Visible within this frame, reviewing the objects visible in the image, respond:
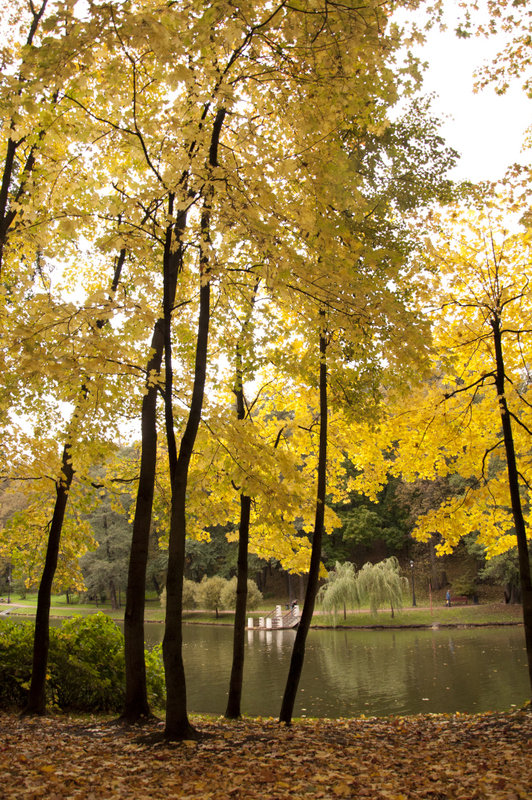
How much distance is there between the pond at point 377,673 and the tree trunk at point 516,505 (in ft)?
13.0

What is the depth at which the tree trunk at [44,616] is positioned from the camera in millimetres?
7824

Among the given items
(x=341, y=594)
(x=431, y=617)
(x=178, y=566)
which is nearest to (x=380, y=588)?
(x=341, y=594)

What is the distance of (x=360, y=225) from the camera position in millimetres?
7227

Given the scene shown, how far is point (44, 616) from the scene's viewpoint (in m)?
8.13

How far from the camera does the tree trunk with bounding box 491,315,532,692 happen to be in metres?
7.63

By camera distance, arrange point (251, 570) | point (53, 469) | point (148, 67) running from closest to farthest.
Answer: point (148, 67) → point (53, 469) → point (251, 570)

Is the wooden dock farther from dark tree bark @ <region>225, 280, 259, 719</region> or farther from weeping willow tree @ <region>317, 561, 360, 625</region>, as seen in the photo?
dark tree bark @ <region>225, 280, 259, 719</region>

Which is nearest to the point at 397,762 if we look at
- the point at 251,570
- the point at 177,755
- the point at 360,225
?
the point at 177,755

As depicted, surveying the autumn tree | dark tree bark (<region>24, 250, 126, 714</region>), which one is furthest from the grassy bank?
dark tree bark (<region>24, 250, 126, 714</region>)

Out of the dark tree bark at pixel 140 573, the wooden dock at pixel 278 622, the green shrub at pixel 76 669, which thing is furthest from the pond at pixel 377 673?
the wooden dock at pixel 278 622

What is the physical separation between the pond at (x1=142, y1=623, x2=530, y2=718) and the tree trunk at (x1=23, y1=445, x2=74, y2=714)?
4.63 m

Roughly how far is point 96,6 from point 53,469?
5.89 metres

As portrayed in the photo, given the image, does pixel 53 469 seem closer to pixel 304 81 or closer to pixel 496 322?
pixel 304 81

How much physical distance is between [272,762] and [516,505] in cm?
477
